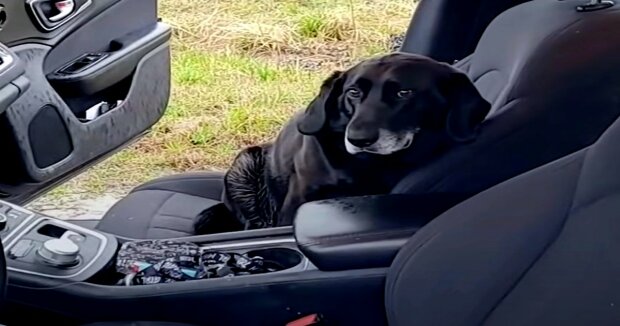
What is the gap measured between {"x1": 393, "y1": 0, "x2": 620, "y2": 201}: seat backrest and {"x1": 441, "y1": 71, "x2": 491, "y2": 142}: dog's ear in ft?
0.07

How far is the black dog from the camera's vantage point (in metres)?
2.02

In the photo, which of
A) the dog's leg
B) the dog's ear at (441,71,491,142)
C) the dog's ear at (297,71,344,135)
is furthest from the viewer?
the dog's leg

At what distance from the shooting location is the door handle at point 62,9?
2377mm

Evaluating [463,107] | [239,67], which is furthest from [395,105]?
[239,67]

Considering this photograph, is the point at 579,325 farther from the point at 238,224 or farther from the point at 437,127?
the point at 238,224

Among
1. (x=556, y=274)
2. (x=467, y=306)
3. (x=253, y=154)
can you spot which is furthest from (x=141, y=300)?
(x=253, y=154)

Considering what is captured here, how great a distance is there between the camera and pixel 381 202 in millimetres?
1836

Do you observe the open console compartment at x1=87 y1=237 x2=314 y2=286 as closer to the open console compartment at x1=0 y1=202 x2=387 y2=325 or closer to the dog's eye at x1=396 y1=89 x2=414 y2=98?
the open console compartment at x1=0 y1=202 x2=387 y2=325

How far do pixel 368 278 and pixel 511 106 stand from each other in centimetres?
43

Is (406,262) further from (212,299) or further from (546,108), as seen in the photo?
(546,108)

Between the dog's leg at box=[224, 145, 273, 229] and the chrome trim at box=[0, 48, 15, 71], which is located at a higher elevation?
the chrome trim at box=[0, 48, 15, 71]

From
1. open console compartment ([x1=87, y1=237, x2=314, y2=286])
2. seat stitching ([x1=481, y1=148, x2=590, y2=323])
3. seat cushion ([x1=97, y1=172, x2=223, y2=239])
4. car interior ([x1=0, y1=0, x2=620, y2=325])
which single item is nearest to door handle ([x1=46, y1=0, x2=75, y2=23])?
car interior ([x1=0, y1=0, x2=620, y2=325])

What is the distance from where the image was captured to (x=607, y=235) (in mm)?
1400

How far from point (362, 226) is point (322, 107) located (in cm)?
47
